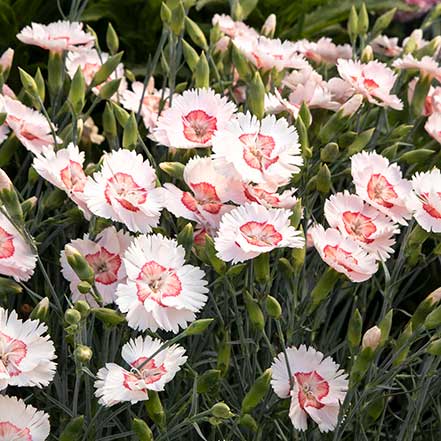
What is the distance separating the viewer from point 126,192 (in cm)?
110

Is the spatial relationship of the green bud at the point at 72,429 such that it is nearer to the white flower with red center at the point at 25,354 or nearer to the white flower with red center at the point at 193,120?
the white flower with red center at the point at 25,354

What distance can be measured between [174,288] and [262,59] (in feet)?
1.83

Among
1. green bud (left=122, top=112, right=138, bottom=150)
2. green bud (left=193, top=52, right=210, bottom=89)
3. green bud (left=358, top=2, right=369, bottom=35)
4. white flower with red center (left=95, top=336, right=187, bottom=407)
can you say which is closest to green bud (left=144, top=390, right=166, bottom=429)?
white flower with red center (left=95, top=336, right=187, bottom=407)

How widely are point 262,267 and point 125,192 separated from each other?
18 centimetres

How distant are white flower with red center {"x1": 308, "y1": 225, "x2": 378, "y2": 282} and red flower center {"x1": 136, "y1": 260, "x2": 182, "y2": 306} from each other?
17 cm

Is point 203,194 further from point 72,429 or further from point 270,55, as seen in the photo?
point 270,55

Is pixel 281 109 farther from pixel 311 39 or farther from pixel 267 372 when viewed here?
pixel 311 39

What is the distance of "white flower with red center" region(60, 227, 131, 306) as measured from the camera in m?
1.12

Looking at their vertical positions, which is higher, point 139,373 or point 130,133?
point 130,133

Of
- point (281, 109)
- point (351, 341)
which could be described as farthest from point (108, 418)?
point (281, 109)

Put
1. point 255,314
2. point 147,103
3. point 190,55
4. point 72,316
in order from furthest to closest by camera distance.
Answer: point 147,103
point 190,55
point 255,314
point 72,316

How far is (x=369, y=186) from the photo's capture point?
117 cm

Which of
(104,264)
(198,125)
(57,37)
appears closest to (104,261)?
(104,264)

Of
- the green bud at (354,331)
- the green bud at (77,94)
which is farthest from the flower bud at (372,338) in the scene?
the green bud at (77,94)
